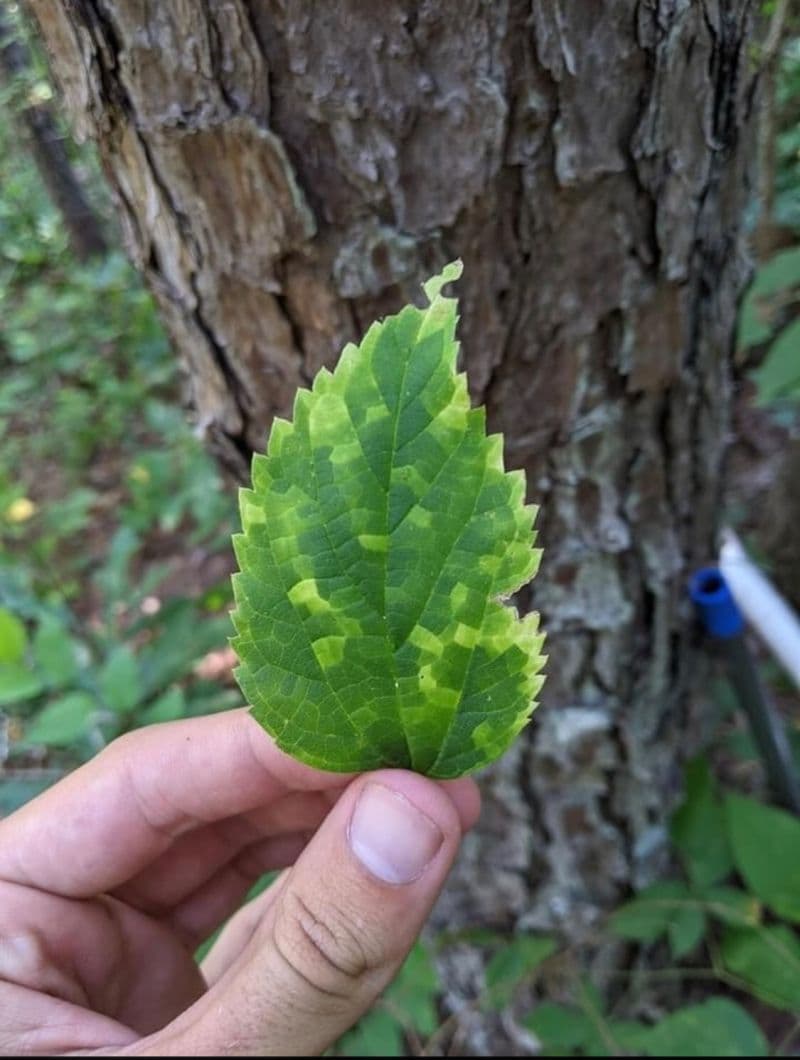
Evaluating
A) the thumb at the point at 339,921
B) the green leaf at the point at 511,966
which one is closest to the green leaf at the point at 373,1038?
the green leaf at the point at 511,966

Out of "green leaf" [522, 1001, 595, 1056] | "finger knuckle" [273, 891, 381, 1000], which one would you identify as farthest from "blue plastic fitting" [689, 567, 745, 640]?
"finger knuckle" [273, 891, 381, 1000]

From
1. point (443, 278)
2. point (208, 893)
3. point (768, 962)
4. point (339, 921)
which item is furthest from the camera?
point (768, 962)

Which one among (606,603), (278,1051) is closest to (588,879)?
(606,603)

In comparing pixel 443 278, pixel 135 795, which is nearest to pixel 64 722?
pixel 135 795

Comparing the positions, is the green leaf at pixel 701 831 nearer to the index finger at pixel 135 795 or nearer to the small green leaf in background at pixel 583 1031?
the small green leaf in background at pixel 583 1031

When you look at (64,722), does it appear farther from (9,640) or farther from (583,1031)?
(583,1031)

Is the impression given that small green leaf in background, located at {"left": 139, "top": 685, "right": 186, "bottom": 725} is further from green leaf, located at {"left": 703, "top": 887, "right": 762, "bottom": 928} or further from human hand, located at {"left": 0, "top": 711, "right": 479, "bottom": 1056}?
green leaf, located at {"left": 703, "top": 887, "right": 762, "bottom": 928}

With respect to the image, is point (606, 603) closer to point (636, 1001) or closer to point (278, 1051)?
point (278, 1051)
